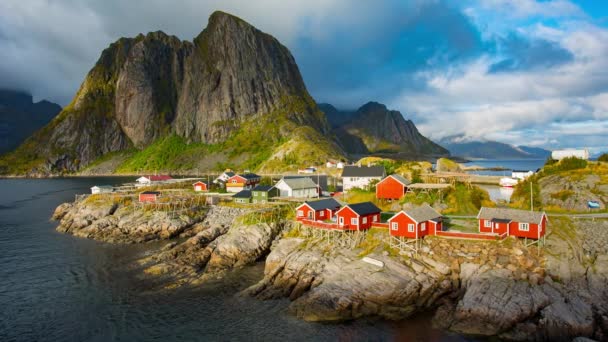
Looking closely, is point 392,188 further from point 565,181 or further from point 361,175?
point 565,181

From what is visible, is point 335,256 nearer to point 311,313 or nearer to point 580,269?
point 311,313

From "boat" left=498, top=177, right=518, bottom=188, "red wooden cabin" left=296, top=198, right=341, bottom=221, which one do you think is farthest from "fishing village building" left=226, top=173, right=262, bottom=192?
"boat" left=498, top=177, right=518, bottom=188

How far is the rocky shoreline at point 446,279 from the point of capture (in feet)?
89.7

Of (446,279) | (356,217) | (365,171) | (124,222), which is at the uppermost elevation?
(365,171)

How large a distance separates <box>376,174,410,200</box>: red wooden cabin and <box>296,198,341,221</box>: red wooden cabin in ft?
28.9

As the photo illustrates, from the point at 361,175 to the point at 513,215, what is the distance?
36.6 meters

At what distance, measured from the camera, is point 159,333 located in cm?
2841

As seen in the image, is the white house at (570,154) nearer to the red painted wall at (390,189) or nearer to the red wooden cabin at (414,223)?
the red painted wall at (390,189)

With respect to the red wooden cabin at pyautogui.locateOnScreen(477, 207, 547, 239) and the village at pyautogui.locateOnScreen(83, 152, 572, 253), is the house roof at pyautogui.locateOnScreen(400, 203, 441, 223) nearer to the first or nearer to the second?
the village at pyautogui.locateOnScreen(83, 152, 572, 253)

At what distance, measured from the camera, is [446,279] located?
32.6 metres

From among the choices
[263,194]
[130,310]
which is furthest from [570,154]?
[130,310]

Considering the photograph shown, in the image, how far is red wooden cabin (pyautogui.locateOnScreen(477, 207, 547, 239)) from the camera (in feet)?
114

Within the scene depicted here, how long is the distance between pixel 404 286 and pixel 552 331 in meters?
10.3

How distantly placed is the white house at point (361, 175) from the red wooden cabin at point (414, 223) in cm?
3074
